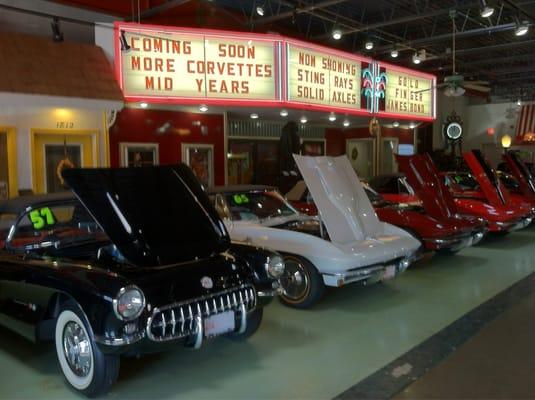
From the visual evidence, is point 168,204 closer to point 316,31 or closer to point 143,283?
point 143,283

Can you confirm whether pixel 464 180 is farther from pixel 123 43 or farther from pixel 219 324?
pixel 219 324

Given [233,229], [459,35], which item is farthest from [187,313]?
[459,35]

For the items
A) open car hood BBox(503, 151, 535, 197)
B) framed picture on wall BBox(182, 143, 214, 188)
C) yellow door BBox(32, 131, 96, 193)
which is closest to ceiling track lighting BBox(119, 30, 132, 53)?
yellow door BBox(32, 131, 96, 193)

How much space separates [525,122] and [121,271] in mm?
24187

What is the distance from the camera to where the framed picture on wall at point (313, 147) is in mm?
14711

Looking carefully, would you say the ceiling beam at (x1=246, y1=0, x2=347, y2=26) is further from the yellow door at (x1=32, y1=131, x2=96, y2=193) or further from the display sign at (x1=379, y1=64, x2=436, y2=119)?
the yellow door at (x1=32, y1=131, x2=96, y2=193)

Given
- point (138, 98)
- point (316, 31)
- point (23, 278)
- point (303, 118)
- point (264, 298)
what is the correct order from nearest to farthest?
point (23, 278) < point (264, 298) < point (138, 98) < point (303, 118) < point (316, 31)

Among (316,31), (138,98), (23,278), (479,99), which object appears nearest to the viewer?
(23,278)

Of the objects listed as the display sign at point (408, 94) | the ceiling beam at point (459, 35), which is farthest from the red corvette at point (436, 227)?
the ceiling beam at point (459, 35)

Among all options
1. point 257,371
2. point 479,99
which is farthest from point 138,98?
point 479,99

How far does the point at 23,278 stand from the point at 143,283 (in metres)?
1.13

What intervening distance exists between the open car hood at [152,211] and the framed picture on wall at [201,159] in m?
6.22

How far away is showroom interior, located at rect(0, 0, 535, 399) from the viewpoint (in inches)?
145

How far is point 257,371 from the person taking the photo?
3.99 m
